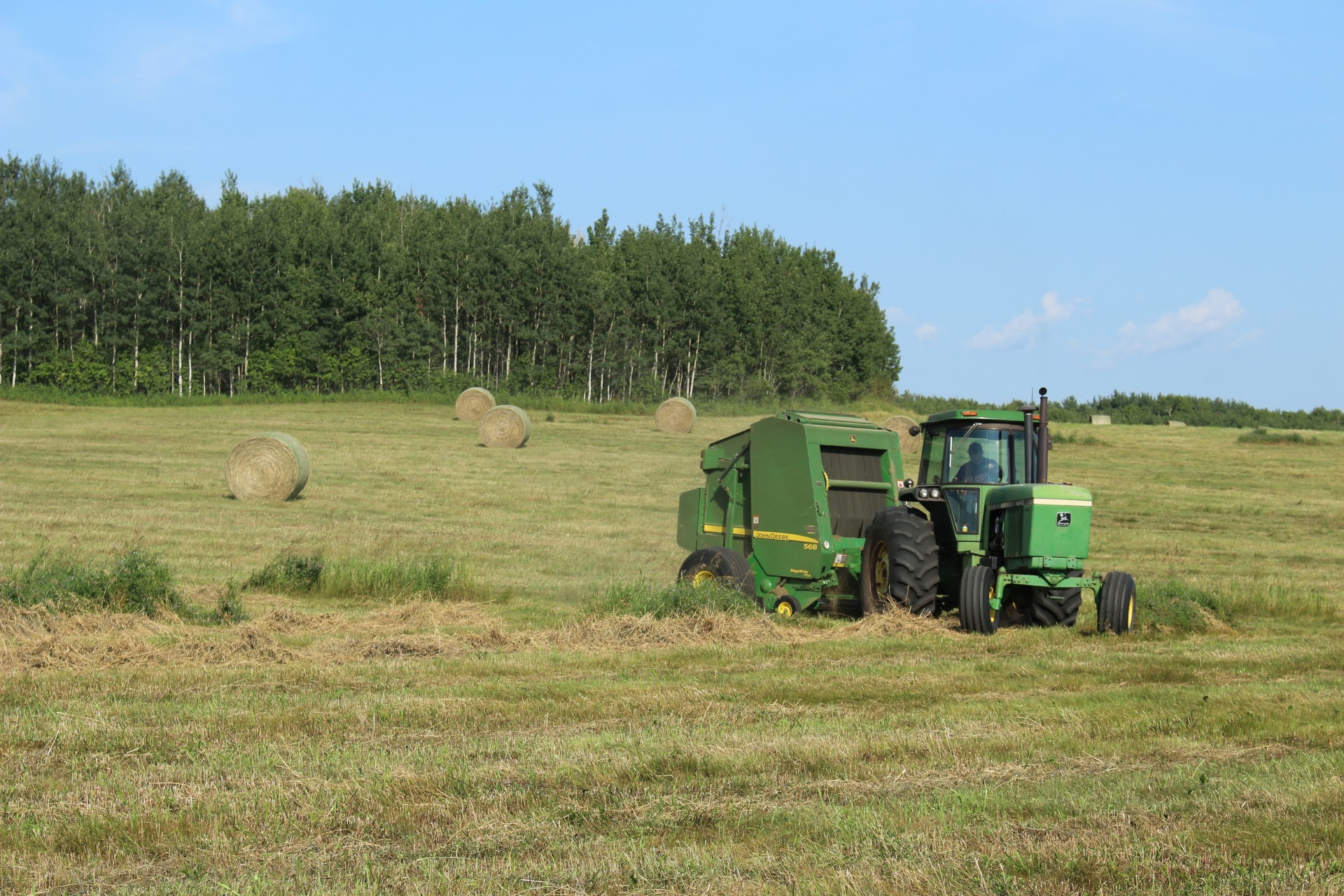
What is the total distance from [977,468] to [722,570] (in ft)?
9.77

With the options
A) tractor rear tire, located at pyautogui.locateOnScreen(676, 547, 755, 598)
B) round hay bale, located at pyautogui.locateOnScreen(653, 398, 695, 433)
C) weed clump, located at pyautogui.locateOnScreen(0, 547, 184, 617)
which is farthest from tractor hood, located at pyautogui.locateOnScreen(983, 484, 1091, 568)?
round hay bale, located at pyautogui.locateOnScreen(653, 398, 695, 433)

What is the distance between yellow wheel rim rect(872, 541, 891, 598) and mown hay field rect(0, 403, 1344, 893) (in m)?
0.60

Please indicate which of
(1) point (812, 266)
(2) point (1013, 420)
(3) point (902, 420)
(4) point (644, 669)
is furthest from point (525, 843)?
(1) point (812, 266)

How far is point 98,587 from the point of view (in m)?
11.9

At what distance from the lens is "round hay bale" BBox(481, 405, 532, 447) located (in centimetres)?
3581

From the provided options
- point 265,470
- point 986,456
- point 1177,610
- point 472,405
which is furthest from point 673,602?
point 472,405

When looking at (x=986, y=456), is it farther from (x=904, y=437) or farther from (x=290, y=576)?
(x=904, y=437)

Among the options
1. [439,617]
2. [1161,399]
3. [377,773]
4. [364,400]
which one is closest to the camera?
[377,773]

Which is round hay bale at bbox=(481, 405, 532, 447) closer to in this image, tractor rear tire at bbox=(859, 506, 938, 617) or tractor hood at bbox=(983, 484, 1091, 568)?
tractor rear tire at bbox=(859, 506, 938, 617)

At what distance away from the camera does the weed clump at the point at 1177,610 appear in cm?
1248

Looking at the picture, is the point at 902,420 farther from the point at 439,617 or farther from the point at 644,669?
the point at 644,669

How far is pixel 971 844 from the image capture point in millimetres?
4777

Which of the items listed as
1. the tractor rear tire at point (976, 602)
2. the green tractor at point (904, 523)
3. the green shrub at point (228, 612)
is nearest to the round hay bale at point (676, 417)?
the green tractor at point (904, 523)

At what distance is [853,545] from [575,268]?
5712cm
